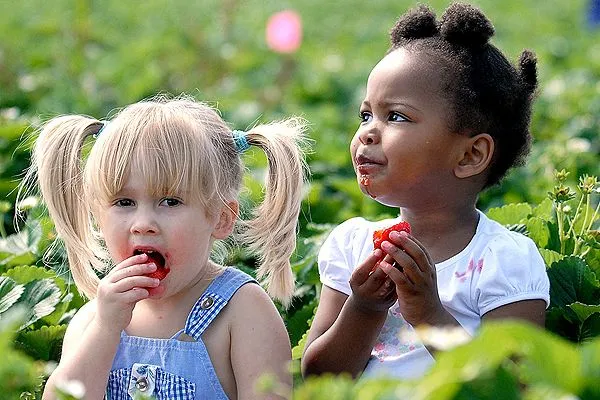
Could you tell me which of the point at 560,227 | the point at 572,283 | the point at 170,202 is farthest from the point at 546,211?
the point at 170,202

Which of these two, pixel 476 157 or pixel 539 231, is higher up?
pixel 476 157

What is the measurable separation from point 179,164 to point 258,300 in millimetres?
402

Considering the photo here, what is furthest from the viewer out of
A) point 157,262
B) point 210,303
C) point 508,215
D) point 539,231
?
point 508,215

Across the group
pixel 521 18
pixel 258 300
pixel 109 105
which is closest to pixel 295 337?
pixel 258 300

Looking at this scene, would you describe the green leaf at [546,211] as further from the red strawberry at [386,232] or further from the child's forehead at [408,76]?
the red strawberry at [386,232]

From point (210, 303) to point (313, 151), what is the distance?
105cm

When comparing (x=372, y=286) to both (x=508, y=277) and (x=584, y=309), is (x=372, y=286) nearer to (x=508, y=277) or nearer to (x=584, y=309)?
(x=508, y=277)

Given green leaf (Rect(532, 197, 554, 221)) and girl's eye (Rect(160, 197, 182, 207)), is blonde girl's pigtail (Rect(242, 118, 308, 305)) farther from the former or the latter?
green leaf (Rect(532, 197, 554, 221))

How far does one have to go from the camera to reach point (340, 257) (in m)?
3.37

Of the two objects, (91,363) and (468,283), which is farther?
(468,283)

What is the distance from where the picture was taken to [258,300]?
311cm

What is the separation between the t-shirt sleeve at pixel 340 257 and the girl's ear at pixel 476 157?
14.9 inches

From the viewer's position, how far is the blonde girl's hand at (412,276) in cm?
287

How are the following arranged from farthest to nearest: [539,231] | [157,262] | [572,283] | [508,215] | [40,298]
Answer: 1. [508,215]
2. [539,231]
3. [40,298]
4. [572,283]
5. [157,262]
